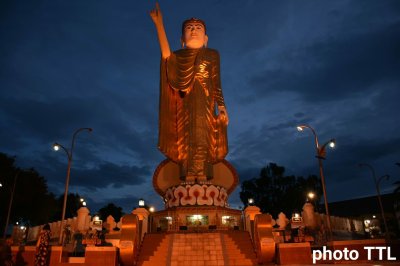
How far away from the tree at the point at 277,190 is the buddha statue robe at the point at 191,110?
19643mm

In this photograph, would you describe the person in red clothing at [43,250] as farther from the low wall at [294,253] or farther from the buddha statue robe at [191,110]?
the buddha statue robe at [191,110]

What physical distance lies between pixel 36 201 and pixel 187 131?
17.9 metres

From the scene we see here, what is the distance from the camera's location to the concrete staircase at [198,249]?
12237 millimetres

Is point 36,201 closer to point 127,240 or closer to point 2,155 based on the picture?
point 2,155

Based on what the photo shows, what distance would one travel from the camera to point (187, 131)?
20.0 metres

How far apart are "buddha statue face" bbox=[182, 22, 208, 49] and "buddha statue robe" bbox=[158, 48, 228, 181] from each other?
0.67 meters

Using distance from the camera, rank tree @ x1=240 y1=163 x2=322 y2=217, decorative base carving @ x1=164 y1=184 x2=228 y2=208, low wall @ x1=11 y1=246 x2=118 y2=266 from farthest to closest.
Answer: tree @ x1=240 y1=163 x2=322 y2=217
decorative base carving @ x1=164 y1=184 x2=228 y2=208
low wall @ x1=11 y1=246 x2=118 y2=266

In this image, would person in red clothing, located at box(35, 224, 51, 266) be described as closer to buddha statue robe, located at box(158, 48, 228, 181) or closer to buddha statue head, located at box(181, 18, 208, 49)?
buddha statue robe, located at box(158, 48, 228, 181)

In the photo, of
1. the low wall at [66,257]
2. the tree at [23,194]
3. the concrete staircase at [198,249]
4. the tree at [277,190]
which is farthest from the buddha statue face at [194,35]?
the tree at [277,190]

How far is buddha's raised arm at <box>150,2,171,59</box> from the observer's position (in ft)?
63.0

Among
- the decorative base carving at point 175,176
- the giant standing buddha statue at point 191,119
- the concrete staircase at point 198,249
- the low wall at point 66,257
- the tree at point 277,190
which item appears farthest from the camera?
the tree at point 277,190

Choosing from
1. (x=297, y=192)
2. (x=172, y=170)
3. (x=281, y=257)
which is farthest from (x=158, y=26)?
(x=297, y=192)

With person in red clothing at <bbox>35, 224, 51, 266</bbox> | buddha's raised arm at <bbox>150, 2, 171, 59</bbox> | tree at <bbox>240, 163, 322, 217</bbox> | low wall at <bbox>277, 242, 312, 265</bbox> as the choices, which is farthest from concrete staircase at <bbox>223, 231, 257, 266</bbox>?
tree at <bbox>240, 163, 322, 217</bbox>

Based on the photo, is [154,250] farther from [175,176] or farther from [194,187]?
[175,176]
